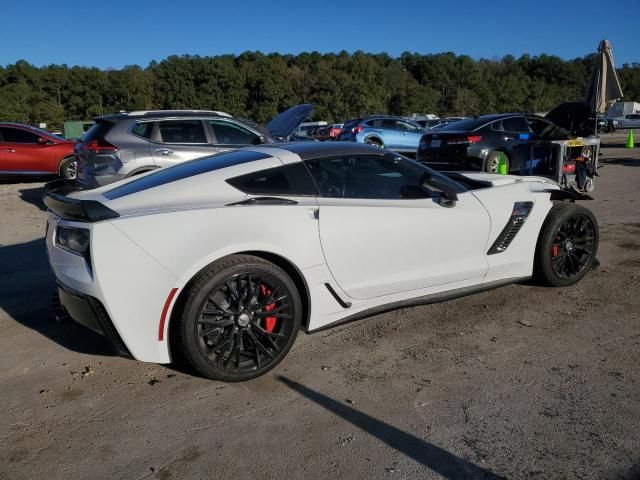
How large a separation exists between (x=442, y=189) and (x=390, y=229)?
590mm

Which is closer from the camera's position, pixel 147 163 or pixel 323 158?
pixel 323 158

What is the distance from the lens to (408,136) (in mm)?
20328

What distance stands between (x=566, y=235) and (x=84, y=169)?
6.92 metres

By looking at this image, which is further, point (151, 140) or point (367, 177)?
point (151, 140)

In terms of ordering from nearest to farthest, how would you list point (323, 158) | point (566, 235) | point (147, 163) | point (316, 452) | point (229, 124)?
point (316, 452) → point (323, 158) → point (566, 235) → point (147, 163) → point (229, 124)

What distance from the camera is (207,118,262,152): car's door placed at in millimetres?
8867

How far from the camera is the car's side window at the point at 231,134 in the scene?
891 cm

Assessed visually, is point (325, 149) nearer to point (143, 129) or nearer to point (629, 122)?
point (143, 129)

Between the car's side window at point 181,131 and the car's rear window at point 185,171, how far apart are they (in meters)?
4.78

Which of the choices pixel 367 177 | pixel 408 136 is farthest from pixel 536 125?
pixel 367 177

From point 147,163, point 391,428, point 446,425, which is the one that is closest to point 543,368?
point 446,425

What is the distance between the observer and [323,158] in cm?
383

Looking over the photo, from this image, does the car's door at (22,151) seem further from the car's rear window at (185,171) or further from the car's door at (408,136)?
the car's door at (408,136)

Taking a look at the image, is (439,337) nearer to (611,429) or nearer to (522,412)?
(522,412)
